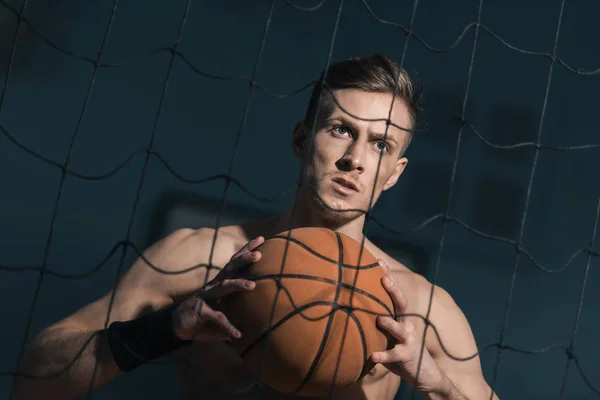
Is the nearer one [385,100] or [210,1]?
[385,100]

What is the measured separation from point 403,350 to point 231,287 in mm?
287

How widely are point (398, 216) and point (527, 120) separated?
58cm

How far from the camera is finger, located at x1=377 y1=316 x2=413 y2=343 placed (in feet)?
3.57

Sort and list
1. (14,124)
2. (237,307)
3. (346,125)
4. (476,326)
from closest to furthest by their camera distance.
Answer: (237,307), (346,125), (14,124), (476,326)

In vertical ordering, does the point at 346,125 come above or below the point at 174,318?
above

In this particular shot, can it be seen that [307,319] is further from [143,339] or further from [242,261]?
[143,339]

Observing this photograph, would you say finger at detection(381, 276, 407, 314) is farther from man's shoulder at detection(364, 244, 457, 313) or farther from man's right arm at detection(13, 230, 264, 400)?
man's shoulder at detection(364, 244, 457, 313)

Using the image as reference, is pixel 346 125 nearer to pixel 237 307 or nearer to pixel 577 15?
pixel 237 307

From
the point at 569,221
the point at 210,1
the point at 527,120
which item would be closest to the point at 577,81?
the point at 527,120

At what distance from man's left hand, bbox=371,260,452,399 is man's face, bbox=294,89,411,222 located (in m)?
0.28

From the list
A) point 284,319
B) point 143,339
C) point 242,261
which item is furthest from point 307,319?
point 143,339

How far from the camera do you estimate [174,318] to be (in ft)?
3.69

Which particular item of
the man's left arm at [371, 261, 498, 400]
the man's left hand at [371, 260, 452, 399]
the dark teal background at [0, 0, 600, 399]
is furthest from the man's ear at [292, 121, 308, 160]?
the dark teal background at [0, 0, 600, 399]

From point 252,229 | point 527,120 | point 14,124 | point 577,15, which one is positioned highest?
point 577,15
